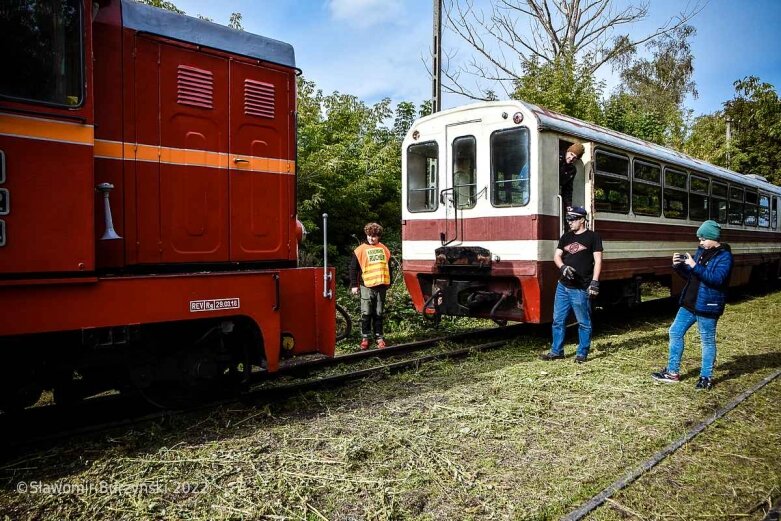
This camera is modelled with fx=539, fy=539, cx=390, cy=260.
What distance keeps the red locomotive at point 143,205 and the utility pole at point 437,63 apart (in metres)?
6.61

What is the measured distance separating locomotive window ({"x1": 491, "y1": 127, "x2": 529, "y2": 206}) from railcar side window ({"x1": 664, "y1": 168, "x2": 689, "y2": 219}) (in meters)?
4.10

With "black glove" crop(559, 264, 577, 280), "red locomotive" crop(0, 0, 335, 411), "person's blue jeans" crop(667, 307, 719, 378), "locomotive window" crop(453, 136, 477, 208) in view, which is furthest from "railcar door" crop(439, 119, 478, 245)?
"red locomotive" crop(0, 0, 335, 411)

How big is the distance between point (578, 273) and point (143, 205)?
488 centimetres

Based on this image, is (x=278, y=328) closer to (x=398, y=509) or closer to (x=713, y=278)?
(x=398, y=509)

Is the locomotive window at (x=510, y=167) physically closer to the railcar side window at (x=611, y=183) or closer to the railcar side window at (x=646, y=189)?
the railcar side window at (x=611, y=183)

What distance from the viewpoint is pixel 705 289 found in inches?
214

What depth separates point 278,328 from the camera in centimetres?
446

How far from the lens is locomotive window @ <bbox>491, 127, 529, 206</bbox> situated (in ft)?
23.8

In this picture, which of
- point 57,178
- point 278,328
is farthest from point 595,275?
point 57,178

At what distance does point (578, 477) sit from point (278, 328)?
8.22 feet

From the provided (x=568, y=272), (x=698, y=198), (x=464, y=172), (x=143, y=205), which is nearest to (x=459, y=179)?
(x=464, y=172)

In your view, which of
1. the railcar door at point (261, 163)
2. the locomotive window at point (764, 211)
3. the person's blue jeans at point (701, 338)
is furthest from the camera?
the locomotive window at point (764, 211)

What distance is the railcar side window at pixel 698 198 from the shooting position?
35.6ft

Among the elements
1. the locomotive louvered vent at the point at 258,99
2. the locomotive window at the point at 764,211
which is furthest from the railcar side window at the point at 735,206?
the locomotive louvered vent at the point at 258,99
